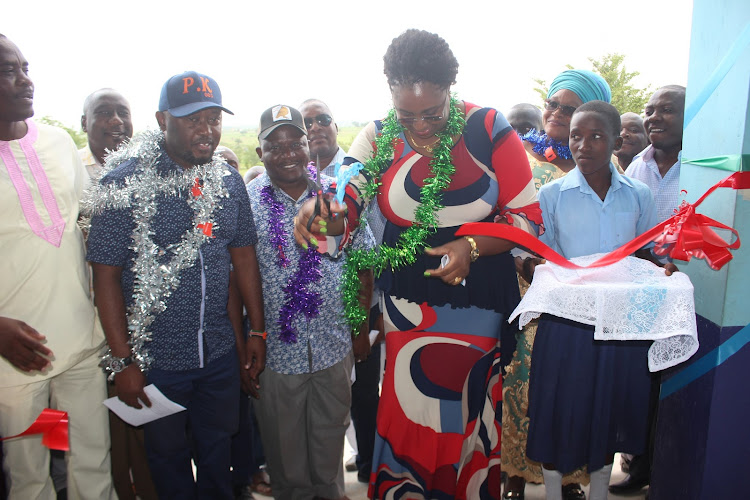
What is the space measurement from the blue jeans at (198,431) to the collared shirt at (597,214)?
1.76m

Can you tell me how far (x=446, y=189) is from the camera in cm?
213

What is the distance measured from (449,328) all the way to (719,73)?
1.43 meters

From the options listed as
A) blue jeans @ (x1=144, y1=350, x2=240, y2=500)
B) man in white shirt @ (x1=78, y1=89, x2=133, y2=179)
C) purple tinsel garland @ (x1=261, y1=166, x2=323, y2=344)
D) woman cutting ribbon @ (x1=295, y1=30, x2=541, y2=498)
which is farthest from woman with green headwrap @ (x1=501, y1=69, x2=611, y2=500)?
man in white shirt @ (x1=78, y1=89, x2=133, y2=179)

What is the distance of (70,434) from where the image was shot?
241 cm

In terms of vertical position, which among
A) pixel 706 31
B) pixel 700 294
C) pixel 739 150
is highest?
pixel 706 31

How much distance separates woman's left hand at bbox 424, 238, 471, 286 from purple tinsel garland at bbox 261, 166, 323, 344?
903 mm

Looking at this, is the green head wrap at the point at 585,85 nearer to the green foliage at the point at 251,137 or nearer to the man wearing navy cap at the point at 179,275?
the green foliage at the point at 251,137

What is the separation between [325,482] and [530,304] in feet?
5.22

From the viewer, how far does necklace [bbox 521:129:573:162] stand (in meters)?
2.98

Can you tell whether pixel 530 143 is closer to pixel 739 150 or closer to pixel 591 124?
pixel 591 124

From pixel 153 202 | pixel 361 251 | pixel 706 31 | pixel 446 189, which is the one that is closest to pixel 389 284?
pixel 361 251

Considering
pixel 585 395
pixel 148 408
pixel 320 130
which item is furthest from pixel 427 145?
pixel 148 408

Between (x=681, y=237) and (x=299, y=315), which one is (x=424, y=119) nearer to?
(x=681, y=237)

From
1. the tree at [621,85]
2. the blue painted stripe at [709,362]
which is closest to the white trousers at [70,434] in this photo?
the blue painted stripe at [709,362]
